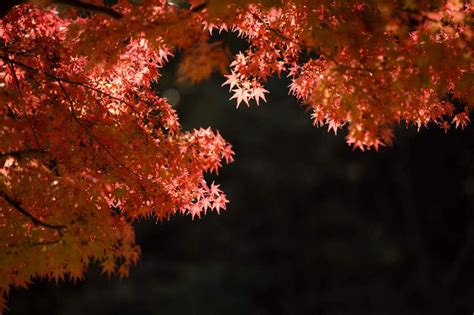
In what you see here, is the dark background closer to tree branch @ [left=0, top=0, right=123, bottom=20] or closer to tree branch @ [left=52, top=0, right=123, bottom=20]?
tree branch @ [left=0, top=0, right=123, bottom=20]

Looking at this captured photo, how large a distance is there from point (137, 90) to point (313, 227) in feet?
28.3

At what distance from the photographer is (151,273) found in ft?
41.9

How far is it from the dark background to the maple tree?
7414 mm

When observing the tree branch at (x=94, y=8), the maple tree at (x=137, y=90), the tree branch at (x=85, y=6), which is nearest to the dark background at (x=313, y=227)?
the maple tree at (x=137, y=90)

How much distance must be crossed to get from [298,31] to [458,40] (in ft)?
4.65

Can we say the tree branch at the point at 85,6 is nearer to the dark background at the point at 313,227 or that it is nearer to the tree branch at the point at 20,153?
the tree branch at the point at 20,153

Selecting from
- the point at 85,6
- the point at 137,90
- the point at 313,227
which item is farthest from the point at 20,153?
the point at 313,227

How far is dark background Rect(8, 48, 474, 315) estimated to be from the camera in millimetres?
12703

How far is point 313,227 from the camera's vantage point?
1312 centimetres

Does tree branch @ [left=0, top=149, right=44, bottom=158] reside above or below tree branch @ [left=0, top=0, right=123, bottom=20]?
below

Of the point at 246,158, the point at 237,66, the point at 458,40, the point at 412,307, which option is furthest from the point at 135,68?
the point at 412,307

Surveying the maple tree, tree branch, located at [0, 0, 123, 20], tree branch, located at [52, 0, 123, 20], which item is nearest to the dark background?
the maple tree

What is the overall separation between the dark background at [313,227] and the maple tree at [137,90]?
24.3 ft

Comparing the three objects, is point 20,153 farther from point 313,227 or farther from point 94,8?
point 313,227
